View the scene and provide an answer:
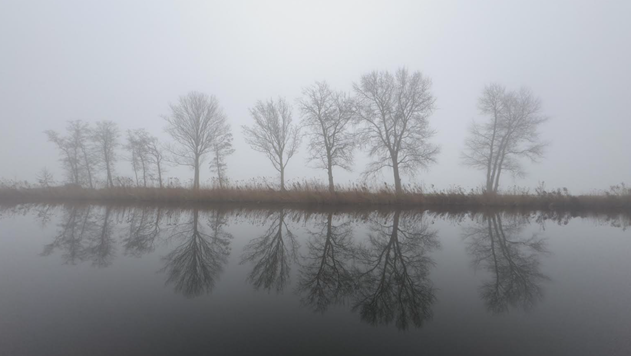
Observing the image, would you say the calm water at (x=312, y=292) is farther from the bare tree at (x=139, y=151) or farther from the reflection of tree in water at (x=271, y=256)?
→ the bare tree at (x=139, y=151)

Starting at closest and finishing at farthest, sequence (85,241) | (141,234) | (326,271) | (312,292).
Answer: (312,292)
(326,271)
(85,241)
(141,234)

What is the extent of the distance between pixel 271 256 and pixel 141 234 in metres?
3.96

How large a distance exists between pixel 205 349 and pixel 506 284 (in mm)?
4320

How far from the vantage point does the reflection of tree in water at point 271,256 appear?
4.59 metres

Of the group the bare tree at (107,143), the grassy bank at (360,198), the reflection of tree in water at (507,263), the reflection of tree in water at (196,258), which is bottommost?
the reflection of tree in water at (507,263)

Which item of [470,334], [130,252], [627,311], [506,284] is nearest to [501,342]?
[470,334]

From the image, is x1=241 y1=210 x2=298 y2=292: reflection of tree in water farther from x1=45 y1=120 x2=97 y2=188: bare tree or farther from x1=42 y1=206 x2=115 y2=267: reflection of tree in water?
x1=45 y1=120 x2=97 y2=188: bare tree

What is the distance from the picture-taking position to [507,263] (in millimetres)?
5359

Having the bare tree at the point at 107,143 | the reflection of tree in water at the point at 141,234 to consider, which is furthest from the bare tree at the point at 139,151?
the reflection of tree in water at the point at 141,234

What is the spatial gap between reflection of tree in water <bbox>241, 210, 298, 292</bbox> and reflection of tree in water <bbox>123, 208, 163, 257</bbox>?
2.20m

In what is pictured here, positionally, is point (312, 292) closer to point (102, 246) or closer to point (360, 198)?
point (102, 246)

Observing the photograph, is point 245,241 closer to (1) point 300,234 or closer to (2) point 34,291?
(1) point 300,234

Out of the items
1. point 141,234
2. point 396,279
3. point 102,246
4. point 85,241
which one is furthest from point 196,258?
point 396,279

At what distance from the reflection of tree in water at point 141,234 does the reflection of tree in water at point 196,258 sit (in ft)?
1.68
